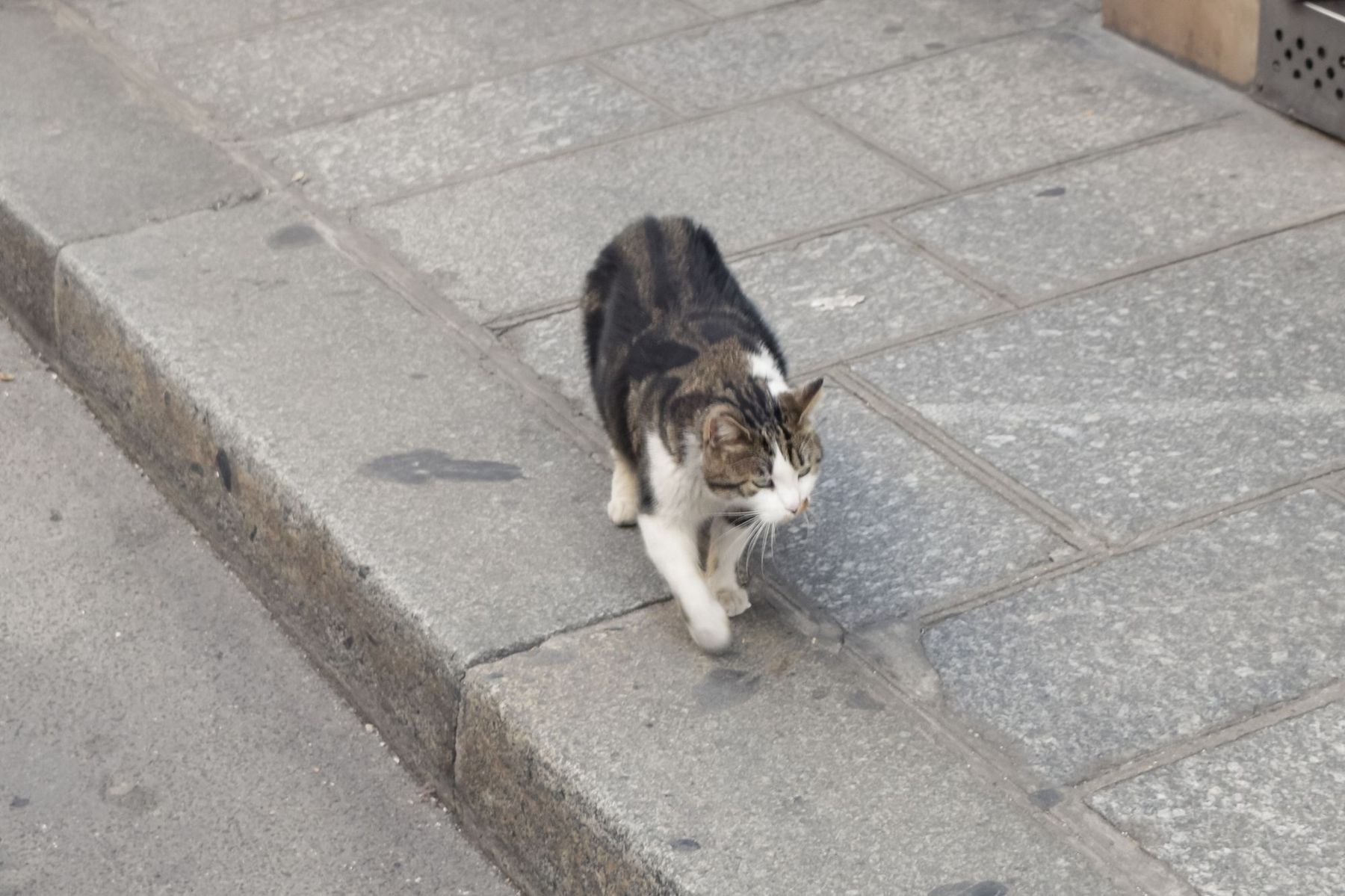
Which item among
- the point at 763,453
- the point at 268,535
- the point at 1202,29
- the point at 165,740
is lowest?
the point at 165,740

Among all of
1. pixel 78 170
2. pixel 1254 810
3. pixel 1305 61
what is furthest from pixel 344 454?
pixel 1305 61

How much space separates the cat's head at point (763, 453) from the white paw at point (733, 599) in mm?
202

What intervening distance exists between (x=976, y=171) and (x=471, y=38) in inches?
80.4

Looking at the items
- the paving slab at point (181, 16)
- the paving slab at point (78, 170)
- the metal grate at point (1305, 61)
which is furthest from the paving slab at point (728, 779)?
the paving slab at point (181, 16)

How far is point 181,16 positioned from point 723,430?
4219 millimetres

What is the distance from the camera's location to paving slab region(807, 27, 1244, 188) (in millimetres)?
5262

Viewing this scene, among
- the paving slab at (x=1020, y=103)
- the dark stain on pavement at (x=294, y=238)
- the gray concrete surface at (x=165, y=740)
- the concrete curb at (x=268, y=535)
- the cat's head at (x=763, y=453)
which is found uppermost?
the cat's head at (x=763, y=453)

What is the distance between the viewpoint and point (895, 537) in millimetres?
3617

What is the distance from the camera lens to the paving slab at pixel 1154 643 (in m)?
3.06

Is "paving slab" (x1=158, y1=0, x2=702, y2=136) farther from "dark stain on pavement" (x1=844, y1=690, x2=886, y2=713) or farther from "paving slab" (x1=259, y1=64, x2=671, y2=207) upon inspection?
"dark stain on pavement" (x1=844, y1=690, x2=886, y2=713)

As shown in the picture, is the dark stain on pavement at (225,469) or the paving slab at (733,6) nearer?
the dark stain on pavement at (225,469)

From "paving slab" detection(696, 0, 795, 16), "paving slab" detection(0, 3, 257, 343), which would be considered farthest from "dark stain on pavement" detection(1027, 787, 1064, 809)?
"paving slab" detection(696, 0, 795, 16)

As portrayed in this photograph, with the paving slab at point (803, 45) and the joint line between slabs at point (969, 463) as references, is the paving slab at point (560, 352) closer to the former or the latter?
the joint line between slabs at point (969, 463)

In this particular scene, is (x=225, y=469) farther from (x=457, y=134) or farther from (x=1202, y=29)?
(x=1202, y=29)
